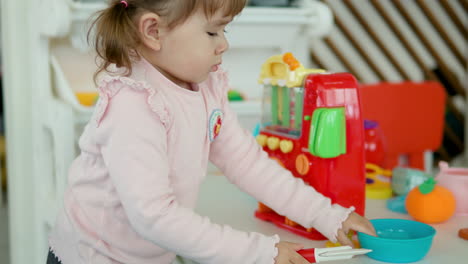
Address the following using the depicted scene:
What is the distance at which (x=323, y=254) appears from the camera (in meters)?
0.68

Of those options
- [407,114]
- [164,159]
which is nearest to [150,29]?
[164,159]

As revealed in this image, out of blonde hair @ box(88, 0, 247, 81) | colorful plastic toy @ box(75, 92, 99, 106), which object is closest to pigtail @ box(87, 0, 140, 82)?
blonde hair @ box(88, 0, 247, 81)

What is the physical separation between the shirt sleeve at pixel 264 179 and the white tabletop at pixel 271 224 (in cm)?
4

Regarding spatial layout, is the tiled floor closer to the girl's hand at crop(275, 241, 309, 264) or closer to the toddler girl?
the toddler girl

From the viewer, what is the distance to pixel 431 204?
33.1 inches

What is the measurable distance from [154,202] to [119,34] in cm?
22

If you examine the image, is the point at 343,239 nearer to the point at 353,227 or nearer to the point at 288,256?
the point at 353,227

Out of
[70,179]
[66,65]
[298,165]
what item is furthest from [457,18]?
[70,179]

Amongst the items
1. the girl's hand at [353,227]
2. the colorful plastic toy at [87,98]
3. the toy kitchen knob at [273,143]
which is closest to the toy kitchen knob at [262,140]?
the toy kitchen knob at [273,143]

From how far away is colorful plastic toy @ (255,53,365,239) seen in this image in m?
0.78

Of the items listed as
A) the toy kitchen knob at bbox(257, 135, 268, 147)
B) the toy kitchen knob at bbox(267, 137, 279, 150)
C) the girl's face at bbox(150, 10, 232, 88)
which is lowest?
the toy kitchen knob at bbox(257, 135, 268, 147)

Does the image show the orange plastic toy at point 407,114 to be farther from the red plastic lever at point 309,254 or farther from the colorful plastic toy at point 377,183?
the red plastic lever at point 309,254

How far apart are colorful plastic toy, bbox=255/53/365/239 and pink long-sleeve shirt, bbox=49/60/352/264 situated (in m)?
0.03

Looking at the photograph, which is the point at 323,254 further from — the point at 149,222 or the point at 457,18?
the point at 457,18
